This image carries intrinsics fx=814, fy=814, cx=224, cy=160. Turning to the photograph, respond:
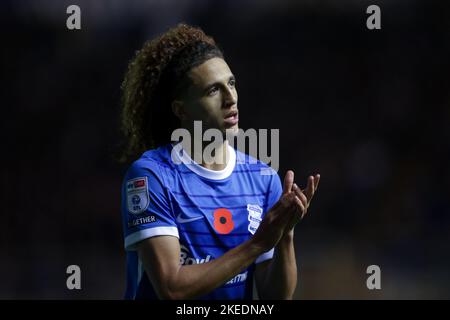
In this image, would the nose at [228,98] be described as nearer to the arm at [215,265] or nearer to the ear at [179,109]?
the ear at [179,109]

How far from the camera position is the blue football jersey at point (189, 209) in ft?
10.5

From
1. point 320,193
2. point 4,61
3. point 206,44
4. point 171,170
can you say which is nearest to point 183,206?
point 171,170

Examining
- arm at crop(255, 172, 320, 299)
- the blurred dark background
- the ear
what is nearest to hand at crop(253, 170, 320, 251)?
arm at crop(255, 172, 320, 299)

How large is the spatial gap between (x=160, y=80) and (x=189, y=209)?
0.58m

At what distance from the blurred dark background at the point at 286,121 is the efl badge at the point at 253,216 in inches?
185

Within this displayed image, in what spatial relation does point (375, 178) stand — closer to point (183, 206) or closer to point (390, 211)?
point (390, 211)

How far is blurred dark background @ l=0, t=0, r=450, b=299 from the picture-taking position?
8422 mm

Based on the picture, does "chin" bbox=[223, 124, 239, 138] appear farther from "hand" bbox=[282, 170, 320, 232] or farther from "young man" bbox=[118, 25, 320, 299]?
"hand" bbox=[282, 170, 320, 232]

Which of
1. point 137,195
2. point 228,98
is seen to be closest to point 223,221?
point 137,195

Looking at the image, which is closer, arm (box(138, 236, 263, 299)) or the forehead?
arm (box(138, 236, 263, 299))

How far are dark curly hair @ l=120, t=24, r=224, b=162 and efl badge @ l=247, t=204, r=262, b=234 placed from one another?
0.48 m

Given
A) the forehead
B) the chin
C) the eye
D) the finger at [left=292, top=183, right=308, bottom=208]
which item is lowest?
the finger at [left=292, top=183, right=308, bottom=208]

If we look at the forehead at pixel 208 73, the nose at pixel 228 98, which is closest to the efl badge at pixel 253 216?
the nose at pixel 228 98
